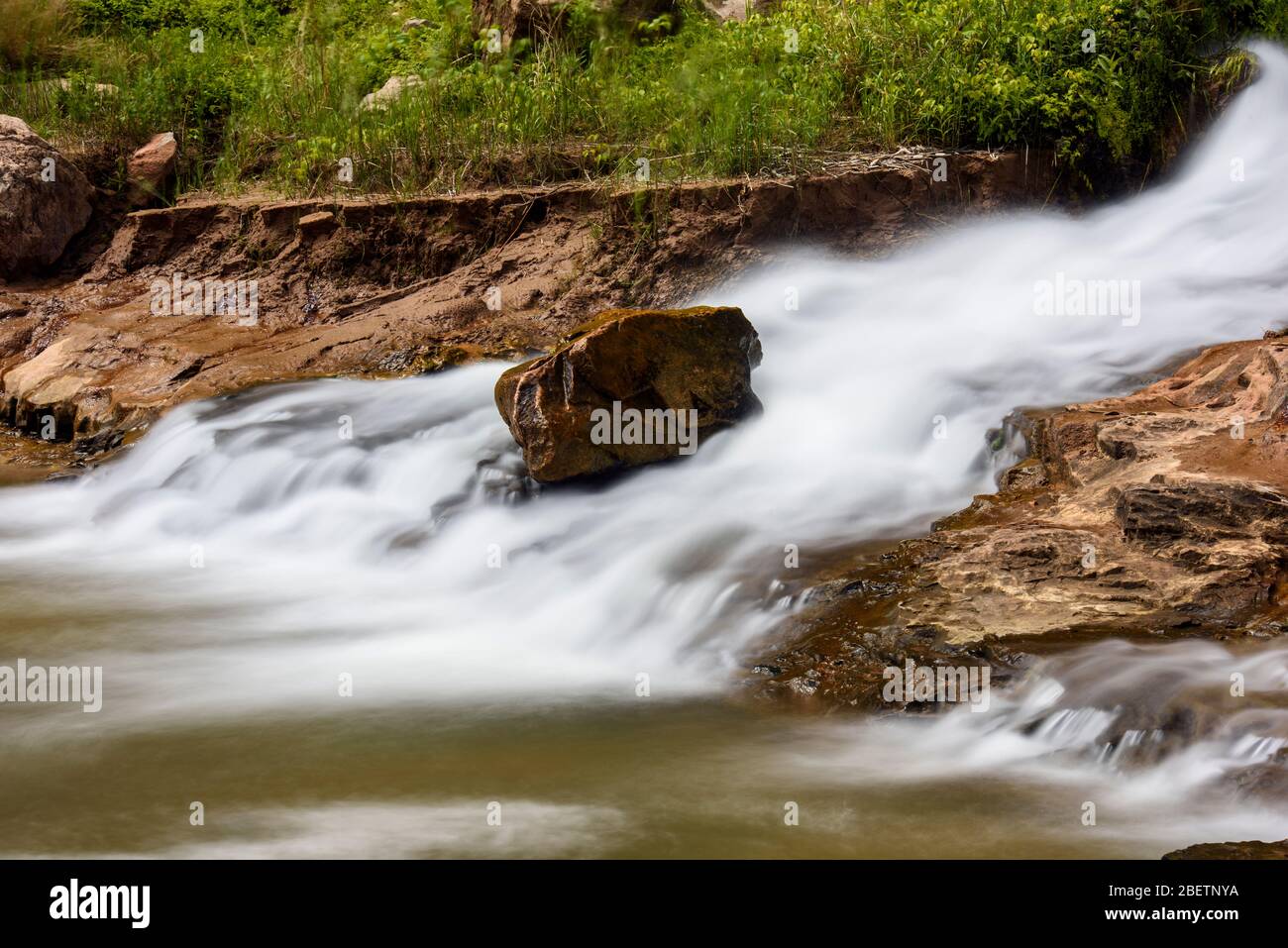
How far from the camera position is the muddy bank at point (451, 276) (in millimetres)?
9008

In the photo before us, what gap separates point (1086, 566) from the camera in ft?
15.7

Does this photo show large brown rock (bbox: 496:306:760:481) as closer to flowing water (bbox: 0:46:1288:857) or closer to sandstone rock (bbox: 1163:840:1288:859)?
flowing water (bbox: 0:46:1288:857)

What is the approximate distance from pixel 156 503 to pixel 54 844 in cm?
415

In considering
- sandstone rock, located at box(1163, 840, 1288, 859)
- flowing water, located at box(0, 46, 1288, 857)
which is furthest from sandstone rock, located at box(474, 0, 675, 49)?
sandstone rock, located at box(1163, 840, 1288, 859)

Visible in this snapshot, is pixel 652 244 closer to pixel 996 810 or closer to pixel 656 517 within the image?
pixel 656 517

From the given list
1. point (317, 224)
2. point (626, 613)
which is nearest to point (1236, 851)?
point (626, 613)

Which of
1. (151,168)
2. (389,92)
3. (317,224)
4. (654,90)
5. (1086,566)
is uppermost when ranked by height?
(389,92)

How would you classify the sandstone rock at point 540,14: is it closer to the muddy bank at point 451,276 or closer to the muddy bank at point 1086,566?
the muddy bank at point 451,276

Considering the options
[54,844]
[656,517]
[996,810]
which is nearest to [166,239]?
[656,517]

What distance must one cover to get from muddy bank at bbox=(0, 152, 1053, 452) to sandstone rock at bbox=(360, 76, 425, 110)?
4.47 feet

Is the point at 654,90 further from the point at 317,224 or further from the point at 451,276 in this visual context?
the point at 317,224

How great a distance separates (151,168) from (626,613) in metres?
7.88

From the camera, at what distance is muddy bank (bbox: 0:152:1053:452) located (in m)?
9.01

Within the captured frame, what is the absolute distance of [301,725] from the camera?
4621 millimetres
